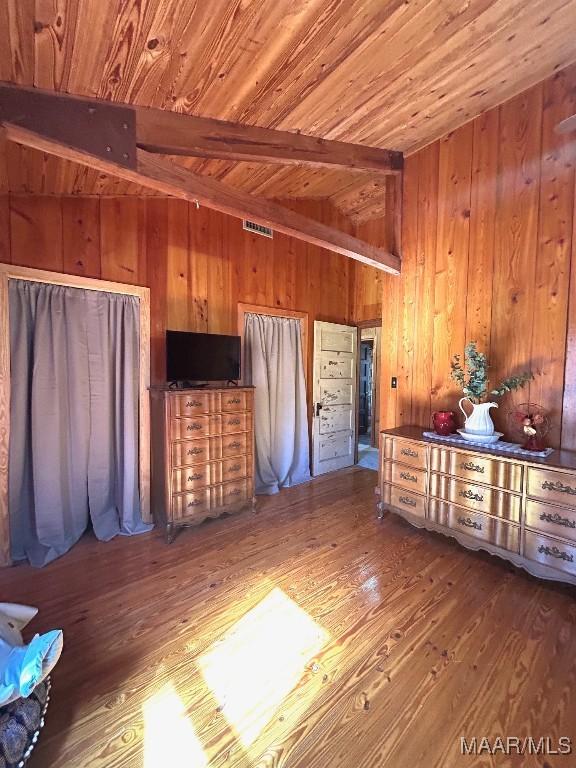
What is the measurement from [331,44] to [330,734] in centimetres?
319

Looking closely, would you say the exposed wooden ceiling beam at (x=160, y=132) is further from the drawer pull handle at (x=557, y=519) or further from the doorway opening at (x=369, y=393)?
the doorway opening at (x=369, y=393)

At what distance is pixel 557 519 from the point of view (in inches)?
77.4

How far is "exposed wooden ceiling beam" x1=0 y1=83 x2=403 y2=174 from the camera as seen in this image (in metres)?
1.50

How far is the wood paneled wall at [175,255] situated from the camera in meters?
2.46

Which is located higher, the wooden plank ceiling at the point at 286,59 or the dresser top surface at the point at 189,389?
the wooden plank ceiling at the point at 286,59

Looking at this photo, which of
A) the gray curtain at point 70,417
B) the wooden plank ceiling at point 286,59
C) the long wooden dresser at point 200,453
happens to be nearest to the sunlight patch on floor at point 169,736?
the long wooden dresser at point 200,453

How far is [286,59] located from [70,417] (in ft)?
9.07

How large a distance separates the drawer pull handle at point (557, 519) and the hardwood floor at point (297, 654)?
0.46 meters

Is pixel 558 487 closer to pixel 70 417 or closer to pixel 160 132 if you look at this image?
pixel 160 132

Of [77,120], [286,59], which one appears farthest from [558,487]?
[77,120]

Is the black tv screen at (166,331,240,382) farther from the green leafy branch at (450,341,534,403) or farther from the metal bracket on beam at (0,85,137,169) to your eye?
the green leafy branch at (450,341,534,403)

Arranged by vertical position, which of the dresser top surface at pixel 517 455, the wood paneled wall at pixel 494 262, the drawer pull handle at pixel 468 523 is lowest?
the drawer pull handle at pixel 468 523

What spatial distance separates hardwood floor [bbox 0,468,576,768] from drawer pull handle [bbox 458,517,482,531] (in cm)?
28

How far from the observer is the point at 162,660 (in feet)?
5.19
